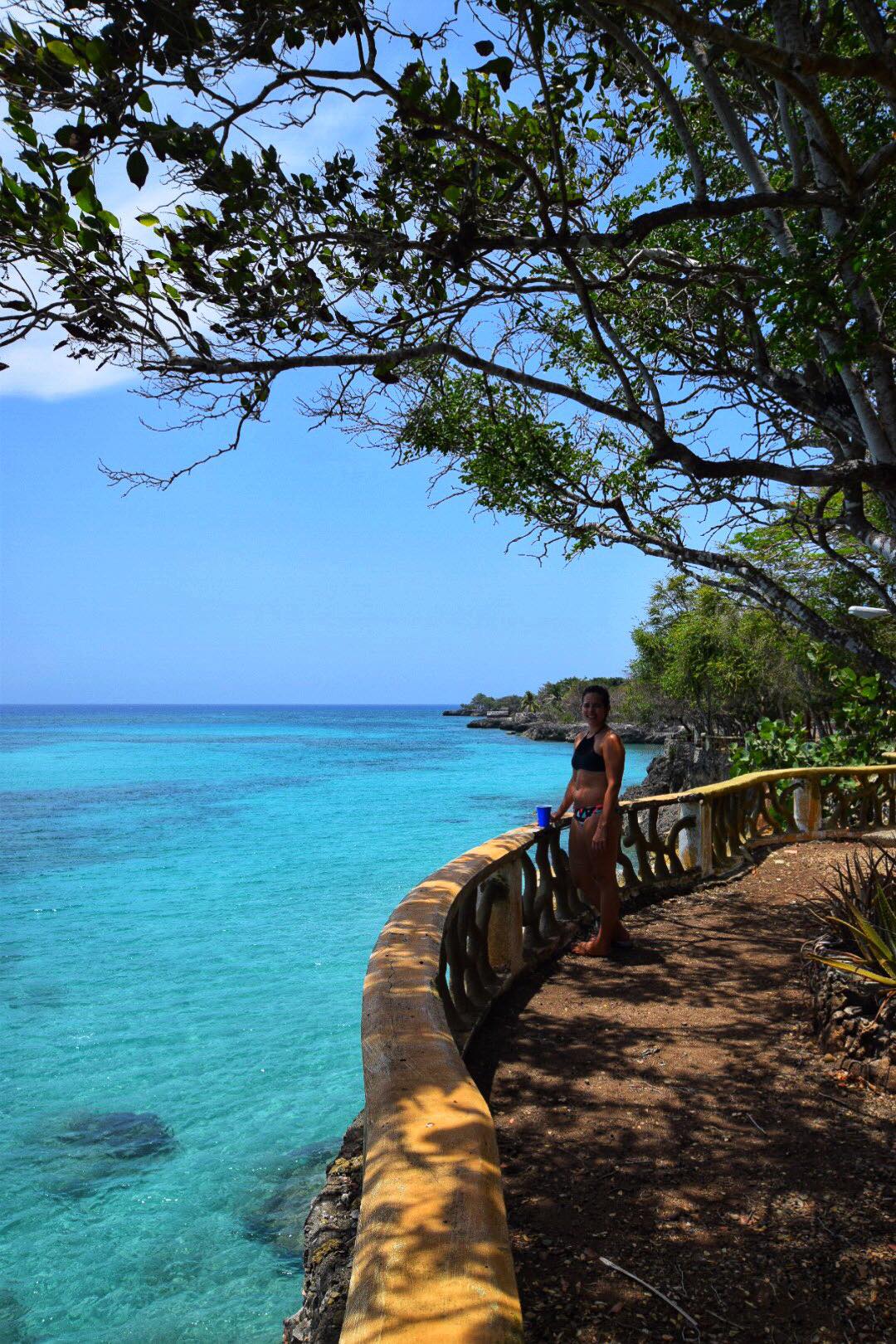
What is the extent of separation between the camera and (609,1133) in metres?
3.94

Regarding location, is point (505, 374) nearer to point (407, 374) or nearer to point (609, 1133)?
point (407, 374)

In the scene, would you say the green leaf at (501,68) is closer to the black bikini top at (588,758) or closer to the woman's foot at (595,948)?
the black bikini top at (588,758)

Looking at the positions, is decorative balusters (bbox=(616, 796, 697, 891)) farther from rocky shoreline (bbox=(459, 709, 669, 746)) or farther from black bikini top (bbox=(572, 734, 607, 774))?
rocky shoreline (bbox=(459, 709, 669, 746))

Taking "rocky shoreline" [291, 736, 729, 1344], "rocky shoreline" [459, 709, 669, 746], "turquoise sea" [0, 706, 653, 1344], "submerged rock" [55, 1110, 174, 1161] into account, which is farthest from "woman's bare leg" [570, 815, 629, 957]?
"rocky shoreline" [459, 709, 669, 746]

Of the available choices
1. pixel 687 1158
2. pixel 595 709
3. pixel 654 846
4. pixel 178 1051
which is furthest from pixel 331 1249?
pixel 178 1051

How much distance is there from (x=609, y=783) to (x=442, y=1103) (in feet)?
13.1

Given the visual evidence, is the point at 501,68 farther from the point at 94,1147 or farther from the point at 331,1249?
the point at 94,1147

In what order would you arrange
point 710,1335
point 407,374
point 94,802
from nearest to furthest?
1. point 710,1335
2. point 407,374
3. point 94,802

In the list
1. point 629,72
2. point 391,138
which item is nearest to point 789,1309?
point 391,138

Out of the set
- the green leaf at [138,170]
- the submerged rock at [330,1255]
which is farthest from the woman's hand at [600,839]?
the green leaf at [138,170]

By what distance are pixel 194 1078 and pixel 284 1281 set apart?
5028 millimetres

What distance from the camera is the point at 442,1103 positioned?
2.22 meters

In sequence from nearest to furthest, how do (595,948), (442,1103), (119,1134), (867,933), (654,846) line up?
(442,1103) < (867,933) < (595,948) < (654,846) < (119,1134)

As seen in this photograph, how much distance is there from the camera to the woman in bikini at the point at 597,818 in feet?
20.0
